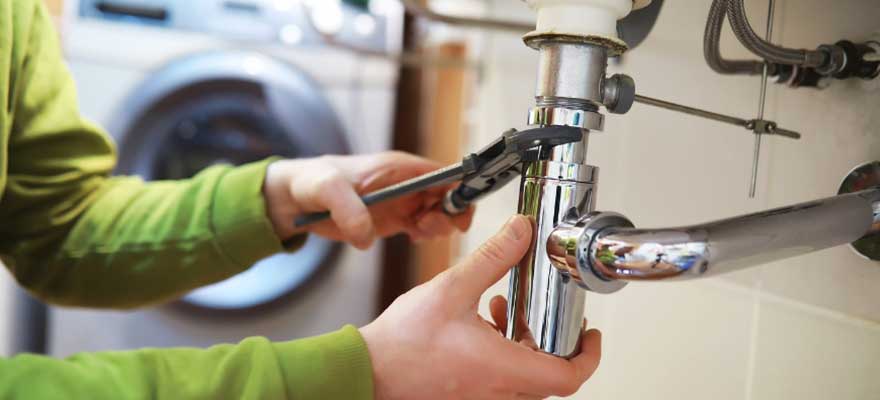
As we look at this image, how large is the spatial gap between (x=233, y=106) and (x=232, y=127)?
0.04 meters

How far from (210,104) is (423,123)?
0.37 metres

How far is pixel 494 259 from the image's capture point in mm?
344

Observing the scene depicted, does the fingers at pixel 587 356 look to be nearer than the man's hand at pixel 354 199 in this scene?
Yes

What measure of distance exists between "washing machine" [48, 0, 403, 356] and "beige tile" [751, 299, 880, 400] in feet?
2.87

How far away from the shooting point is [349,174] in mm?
599

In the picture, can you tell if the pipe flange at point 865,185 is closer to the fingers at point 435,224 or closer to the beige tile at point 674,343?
the beige tile at point 674,343

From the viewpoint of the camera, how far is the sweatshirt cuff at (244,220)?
618 millimetres

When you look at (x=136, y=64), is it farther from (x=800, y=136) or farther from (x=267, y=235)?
(x=800, y=136)

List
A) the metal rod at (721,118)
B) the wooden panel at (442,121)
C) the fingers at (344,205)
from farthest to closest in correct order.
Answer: the wooden panel at (442,121) < the fingers at (344,205) < the metal rod at (721,118)

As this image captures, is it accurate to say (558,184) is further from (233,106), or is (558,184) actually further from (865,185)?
(233,106)

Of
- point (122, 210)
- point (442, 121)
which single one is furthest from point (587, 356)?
point (442, 121)

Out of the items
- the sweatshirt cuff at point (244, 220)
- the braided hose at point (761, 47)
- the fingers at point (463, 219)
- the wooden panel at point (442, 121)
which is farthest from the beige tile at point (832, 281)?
the wooden panel at point (442, 121)

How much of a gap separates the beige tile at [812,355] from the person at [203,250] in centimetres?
14

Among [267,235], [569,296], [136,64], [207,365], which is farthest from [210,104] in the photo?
[569,296]
